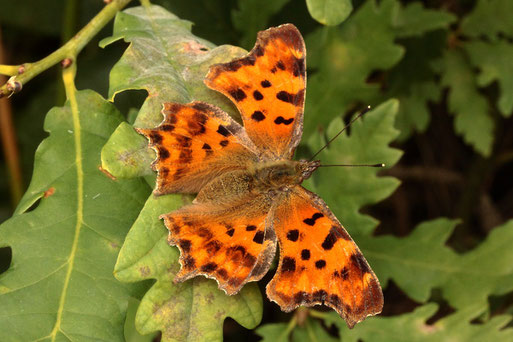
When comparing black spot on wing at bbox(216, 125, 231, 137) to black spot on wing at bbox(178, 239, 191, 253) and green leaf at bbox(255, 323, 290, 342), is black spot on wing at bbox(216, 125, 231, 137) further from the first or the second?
green leaf at bbox(255, 323, 290, 342)

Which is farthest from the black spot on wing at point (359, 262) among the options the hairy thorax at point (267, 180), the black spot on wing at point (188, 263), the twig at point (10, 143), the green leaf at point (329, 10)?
the twig at point (10, 143)

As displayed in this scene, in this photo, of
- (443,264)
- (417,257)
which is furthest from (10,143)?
(443,264)

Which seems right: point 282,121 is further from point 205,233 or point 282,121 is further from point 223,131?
point 205,233

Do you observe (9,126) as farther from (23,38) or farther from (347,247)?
(347,247)

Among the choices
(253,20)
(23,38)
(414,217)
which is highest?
(253,20)

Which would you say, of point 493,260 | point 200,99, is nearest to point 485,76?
point 493,260
